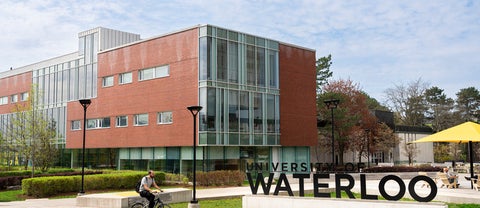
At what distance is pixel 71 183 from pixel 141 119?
12.9 metres

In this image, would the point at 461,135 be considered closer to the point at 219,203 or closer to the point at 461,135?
the point at 461,135

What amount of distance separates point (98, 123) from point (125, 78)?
565cm

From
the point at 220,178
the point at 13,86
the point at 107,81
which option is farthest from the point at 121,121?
the point at 13,86

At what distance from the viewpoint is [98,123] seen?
4591cm

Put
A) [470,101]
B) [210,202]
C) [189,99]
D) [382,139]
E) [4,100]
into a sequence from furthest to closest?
[470,101], [382,139], [4,100], [189,99], [210,202]

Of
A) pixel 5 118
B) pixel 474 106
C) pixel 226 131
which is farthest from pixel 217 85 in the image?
pixel 474 106

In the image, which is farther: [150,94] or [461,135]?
[150,94]

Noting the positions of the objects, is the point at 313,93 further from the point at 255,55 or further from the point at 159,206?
the point at 159,206

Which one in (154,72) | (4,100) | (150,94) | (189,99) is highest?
(154,72)

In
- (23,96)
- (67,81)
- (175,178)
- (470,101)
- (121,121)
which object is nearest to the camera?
(175,178)

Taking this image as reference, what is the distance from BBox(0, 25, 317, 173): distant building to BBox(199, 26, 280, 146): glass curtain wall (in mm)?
70

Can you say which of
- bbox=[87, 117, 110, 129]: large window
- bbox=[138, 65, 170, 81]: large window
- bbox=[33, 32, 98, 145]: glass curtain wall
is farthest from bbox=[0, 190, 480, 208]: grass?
bbox=[33, 32, 98, 145]: glass curtain wall

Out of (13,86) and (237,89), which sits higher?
(13,86)

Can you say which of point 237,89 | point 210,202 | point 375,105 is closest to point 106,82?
point 237,89
